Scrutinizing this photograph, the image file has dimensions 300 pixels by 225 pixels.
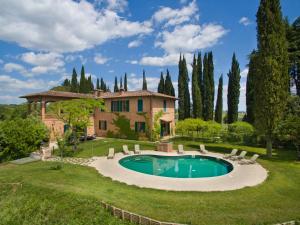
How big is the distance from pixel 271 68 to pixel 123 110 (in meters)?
19.6

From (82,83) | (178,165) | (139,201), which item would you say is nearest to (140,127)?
(178,165)

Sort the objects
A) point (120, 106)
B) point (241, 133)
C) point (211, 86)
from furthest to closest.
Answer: point (211, 86), point (120, 106), point (241, 133)

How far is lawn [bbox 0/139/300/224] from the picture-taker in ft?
26.9

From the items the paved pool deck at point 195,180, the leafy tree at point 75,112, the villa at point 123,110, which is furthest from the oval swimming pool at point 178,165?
the villa at point 123,110

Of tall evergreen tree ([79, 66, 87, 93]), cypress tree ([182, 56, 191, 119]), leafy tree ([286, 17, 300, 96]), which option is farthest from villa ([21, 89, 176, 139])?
tall evergreen tree ([79, 66, 87, 93])

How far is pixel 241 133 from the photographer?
2753cm

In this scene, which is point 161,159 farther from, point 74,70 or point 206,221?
point 74,70

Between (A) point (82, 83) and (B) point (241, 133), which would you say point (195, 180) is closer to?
(B) point (241, 133)

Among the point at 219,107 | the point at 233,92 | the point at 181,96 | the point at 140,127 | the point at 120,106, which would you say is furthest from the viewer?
the point at 219,107

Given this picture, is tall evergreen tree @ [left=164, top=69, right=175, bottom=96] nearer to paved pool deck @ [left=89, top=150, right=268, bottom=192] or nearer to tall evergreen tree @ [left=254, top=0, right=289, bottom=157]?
tall evergreen tree @ [left=254, top=0, right=289, bottom=157]

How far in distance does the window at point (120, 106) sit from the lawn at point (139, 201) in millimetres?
17366

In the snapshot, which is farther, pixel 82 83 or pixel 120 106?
pixel 82 83

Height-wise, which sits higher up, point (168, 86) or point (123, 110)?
point (168, 86)

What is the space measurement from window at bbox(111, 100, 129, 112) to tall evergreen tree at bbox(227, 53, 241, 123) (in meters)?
20.3
